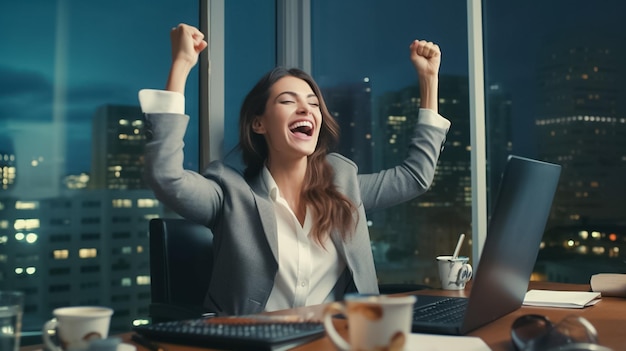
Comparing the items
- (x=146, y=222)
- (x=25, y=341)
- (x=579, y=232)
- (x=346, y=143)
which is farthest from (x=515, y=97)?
(x=25, y=341)

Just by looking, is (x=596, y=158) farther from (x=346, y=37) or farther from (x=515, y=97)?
(x=346, y=37)

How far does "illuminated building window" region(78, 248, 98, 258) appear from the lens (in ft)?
8.79

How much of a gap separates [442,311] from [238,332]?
488 millimetres

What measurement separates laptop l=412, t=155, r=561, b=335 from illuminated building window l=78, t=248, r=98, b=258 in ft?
5.61

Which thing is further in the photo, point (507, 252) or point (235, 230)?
point (235, 230)

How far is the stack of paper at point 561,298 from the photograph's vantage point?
1549 mm

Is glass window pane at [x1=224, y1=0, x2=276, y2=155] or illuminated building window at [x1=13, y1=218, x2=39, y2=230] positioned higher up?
glass window pane at [x1=224, y1=0, x2=276, y2=155]

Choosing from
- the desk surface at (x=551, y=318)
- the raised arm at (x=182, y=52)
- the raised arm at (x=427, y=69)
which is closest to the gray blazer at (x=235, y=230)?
the raised arm at (x=182, y=52)

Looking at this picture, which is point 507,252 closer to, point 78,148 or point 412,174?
point 412,174

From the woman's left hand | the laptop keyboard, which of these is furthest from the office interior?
the laptop keyboard

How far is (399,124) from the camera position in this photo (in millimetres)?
3258

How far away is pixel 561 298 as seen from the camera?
1647 millimetres

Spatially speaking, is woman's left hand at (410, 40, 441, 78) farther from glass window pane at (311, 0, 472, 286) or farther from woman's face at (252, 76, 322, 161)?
glass window pane at (311, 0, 472, 286)

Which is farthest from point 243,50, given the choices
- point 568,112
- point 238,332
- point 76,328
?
point 76,328
